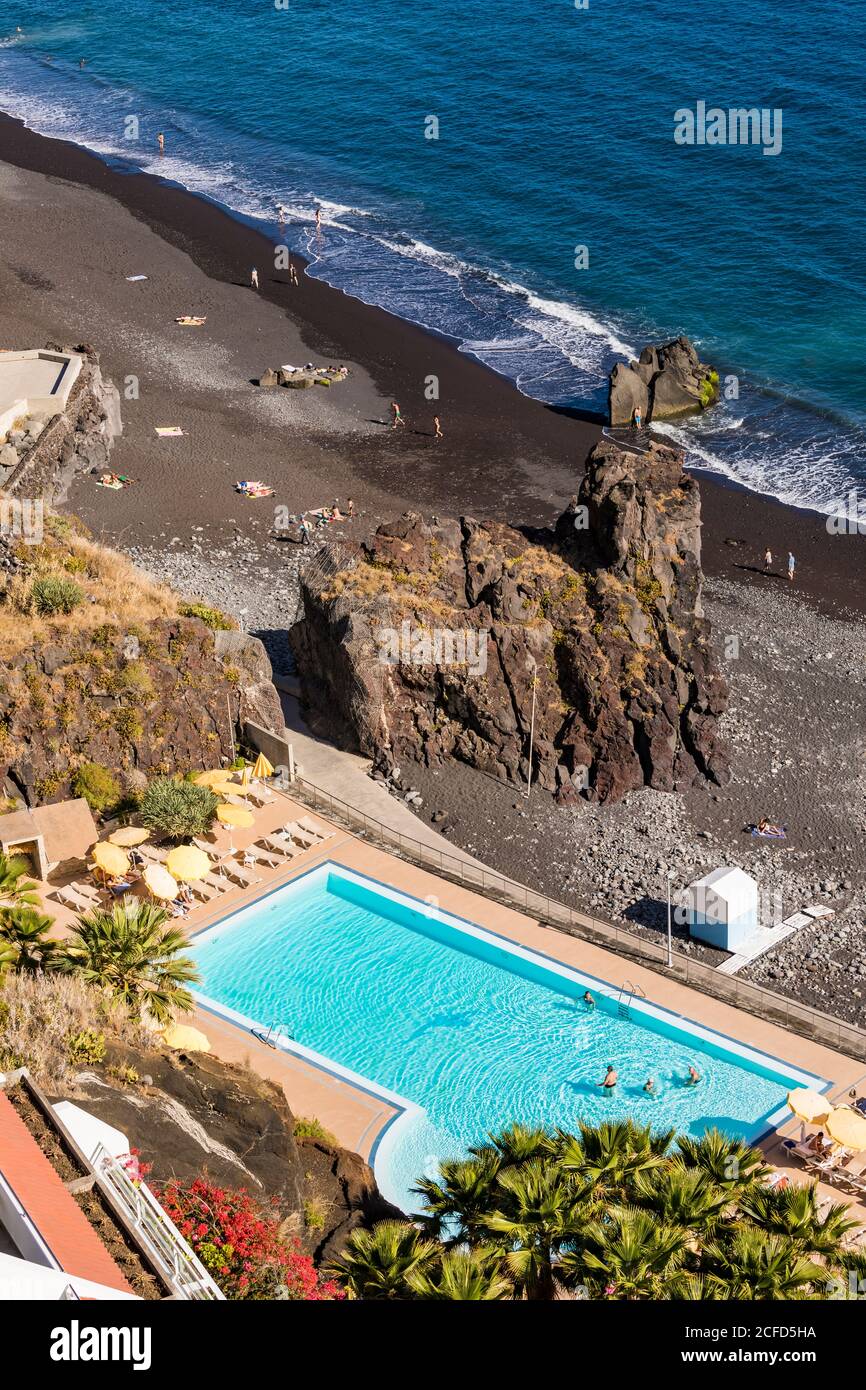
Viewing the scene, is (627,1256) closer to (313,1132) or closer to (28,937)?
(313,1132)

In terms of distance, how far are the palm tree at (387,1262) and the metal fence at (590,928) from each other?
16671 mm

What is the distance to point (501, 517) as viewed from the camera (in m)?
61.5

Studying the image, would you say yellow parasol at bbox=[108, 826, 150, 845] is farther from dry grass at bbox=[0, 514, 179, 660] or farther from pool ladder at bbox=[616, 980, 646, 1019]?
pool ladder at bbox=[616, 980, 646, 1019]

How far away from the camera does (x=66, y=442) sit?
6200 centimetres

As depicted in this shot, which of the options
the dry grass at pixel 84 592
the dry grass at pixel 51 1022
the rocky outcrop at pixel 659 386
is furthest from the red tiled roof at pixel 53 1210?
the rocky outcrop at pixel 659 386

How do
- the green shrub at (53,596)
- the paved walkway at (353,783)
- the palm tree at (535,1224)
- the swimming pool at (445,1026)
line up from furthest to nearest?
the paved walkway at (353,783), the green shrub at (53,596), the swimming pool at (445,1026), the palm tree at (535,1224)

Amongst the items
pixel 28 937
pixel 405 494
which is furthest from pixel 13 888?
pixel 405 494

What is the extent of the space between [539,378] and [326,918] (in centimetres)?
4279

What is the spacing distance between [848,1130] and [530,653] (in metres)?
18.3

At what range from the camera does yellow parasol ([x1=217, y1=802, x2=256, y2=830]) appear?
40.4 metres

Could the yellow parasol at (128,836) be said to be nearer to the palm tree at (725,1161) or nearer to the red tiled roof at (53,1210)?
the red tiled roof at (53,1210)

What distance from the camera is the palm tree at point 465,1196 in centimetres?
2167

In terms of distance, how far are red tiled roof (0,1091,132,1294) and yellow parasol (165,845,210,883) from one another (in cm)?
1622
